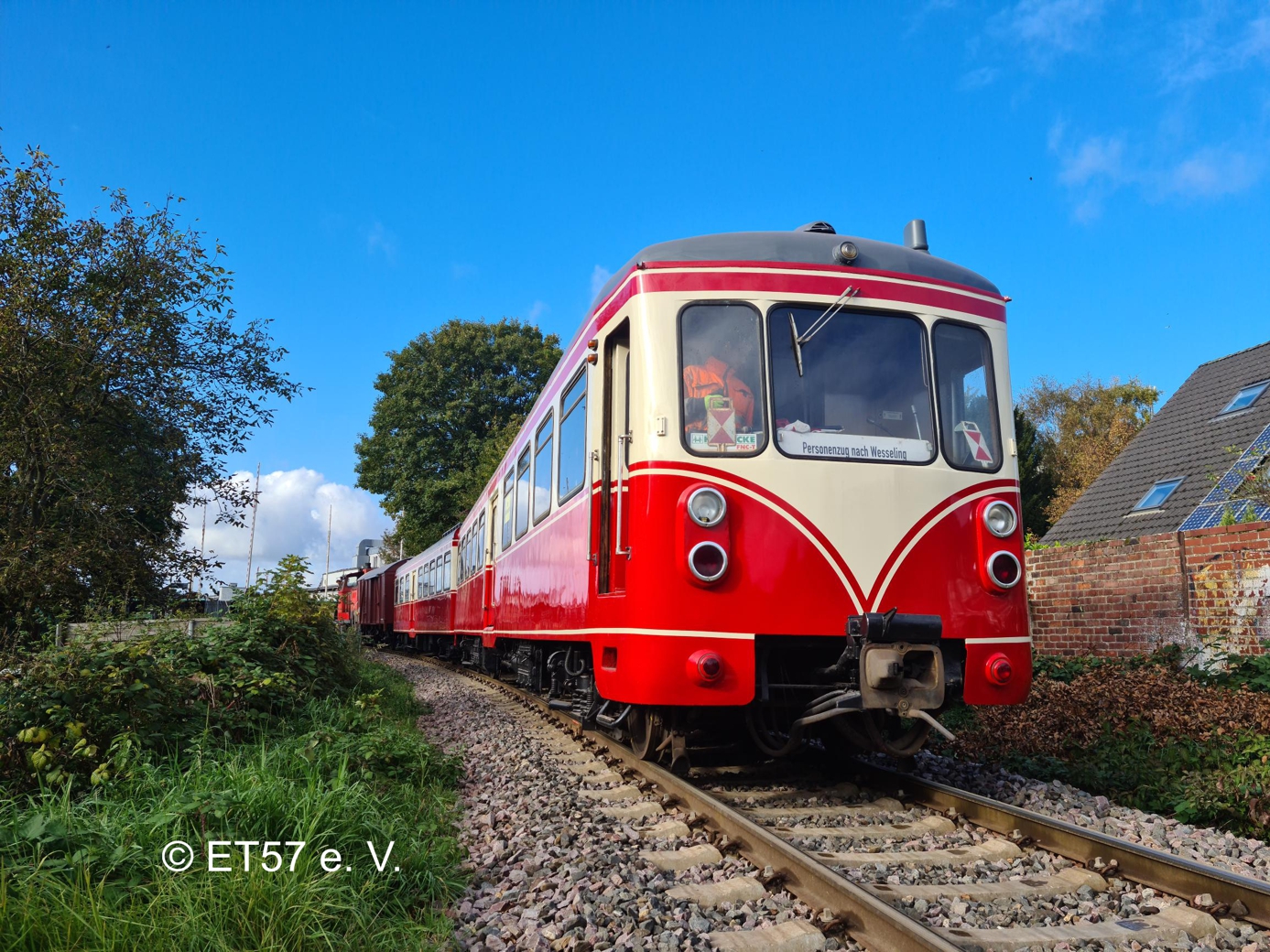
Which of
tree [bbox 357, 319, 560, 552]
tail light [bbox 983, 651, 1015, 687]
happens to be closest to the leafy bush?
tail light [bbox 983, 651, 1015, 687]

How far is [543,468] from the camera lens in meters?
7.93

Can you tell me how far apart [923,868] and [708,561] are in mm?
1731

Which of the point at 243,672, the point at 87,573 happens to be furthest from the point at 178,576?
the point at 243,672

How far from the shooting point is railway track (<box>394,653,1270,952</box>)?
9.95 ft

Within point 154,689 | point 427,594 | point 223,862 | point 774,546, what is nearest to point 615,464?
point 774,546

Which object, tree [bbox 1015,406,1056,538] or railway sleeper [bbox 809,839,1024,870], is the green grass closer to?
railway sleeper [bbox 809,839,1024,870]

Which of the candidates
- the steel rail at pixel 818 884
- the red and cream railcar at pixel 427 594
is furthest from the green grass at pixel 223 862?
the red and cream railcar at pixel 427 594

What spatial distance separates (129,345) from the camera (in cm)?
1214

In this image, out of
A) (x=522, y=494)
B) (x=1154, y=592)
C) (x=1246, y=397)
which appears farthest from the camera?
(x=1246, y=397)

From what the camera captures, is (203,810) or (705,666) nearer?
(203,810)

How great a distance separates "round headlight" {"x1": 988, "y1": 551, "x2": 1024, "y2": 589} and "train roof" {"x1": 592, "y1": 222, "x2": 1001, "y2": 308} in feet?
5.55

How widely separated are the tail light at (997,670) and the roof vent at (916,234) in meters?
2.75

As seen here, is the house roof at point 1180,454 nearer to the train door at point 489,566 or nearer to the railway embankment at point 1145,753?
the railway embankment at point 1145,753

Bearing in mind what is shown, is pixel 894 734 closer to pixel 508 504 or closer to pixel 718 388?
pixel 718 388
